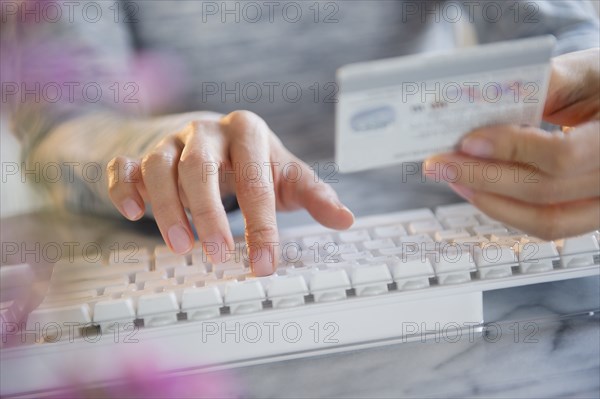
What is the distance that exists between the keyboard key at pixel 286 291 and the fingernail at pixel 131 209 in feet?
0.59

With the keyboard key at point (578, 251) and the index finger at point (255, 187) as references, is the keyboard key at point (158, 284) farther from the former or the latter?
the keyboard key at point (578, 251)

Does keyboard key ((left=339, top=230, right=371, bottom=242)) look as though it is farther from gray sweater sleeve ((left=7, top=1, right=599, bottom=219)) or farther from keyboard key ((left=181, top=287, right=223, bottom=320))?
gray sweater sleeve ((left=7, top=1, right=599, bottom=219))

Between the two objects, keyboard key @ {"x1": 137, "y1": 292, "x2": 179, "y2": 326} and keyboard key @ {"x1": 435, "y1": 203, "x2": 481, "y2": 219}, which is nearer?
keyboard key @ {"x1": 137, "y1": 292, "x2": 179, "y2": 326}

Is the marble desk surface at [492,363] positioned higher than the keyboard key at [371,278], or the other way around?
the keyboard key at [371,278]

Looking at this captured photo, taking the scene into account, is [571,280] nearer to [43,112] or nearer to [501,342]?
[501,342]

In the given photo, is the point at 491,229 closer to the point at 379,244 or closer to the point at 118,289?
the point at 379,244

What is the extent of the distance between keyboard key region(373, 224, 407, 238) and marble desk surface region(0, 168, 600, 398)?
0.28 feet

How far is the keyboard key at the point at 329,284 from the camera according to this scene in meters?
0.43

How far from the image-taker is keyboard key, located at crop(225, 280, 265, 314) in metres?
0.42

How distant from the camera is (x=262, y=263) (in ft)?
1.48

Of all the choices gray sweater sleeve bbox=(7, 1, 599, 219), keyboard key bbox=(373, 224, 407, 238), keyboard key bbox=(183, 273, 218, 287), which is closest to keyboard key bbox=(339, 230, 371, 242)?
keyboard key bbox=(373, 224, 407, 238)

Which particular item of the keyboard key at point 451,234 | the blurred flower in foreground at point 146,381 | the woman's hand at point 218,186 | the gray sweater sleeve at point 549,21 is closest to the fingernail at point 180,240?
the woman's hand at point 218,186

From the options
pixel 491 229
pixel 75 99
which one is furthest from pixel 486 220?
pixel 75 99

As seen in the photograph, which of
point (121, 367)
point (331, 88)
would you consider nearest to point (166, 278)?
point (121, 367)
